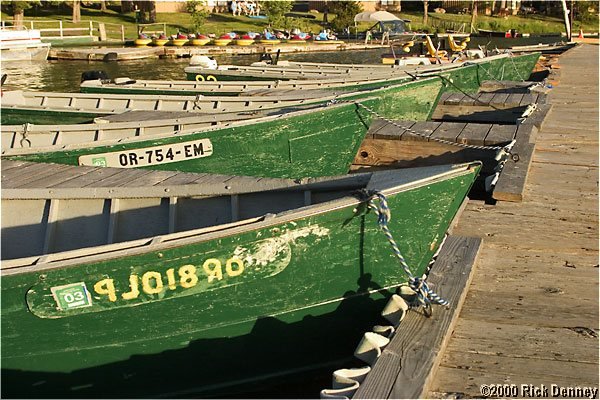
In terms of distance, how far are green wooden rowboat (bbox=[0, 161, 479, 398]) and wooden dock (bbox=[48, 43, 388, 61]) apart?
119 ft

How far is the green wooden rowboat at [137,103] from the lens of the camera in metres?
11.7

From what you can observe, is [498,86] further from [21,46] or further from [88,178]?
[21,46]

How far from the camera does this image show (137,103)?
13070mm

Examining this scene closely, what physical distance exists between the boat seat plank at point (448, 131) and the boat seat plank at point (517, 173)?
3.27 ft

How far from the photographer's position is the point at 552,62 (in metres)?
24.6

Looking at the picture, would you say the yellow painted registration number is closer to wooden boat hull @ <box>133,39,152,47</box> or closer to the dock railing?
wooden boat hull @ <box>133,39,152,47</box>

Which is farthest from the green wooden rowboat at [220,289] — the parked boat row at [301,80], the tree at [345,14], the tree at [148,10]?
the tree at [148,10]

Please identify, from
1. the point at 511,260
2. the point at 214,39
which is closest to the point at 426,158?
the point at 511,260

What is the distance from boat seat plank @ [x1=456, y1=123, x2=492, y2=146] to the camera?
417 inches

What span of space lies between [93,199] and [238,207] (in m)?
1.48

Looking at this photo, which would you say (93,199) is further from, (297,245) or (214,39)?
(214,39)

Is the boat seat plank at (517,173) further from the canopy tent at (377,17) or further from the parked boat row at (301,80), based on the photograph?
the canopy tent at (377,17)

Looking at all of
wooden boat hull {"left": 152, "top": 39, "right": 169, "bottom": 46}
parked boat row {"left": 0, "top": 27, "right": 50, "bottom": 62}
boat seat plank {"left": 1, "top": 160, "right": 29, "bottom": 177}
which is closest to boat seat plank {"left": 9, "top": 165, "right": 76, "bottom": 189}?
boat seat plank {"left": 1, "top": 160, "right": 29, "bottom": 177}

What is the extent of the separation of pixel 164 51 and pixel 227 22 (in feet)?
67.4
